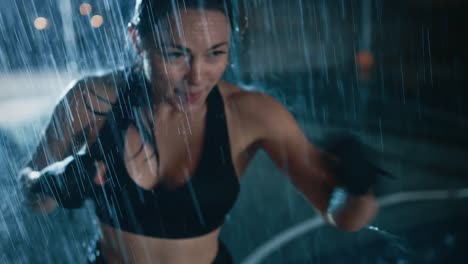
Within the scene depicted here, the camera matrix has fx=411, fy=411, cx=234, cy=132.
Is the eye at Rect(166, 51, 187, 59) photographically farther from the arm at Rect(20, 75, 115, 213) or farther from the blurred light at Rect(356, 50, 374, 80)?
the blurred light at Rect(356, 50, 374, 80)

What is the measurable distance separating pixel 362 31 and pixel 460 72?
0.56 m

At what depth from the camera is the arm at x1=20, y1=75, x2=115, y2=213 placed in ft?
2.54

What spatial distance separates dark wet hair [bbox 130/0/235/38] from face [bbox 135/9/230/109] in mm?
10

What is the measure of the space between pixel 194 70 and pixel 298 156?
293mm

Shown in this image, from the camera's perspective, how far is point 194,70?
81cm

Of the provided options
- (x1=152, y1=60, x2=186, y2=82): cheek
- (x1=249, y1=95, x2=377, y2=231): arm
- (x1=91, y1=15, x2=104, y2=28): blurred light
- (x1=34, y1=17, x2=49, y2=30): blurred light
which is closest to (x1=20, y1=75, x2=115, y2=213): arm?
(x1=152, y1=60, x2=186, y2=82): cheek

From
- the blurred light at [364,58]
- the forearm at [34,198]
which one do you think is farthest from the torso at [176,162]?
the blurred light at [364,58]

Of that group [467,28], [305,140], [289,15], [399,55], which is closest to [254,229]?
[305,140]

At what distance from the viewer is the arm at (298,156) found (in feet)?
2.90

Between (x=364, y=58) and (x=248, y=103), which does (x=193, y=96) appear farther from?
(x=364, y=58)

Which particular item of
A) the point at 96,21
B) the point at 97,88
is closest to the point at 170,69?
the point at 97,88

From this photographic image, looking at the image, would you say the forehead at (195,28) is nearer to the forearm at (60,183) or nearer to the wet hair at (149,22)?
the wet hair at (149,22)

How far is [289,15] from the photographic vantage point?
181 cm

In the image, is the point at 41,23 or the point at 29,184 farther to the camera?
the point at 41,23
